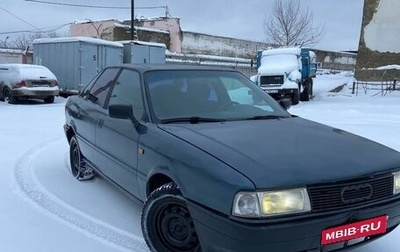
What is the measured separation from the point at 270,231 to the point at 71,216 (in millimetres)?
2156

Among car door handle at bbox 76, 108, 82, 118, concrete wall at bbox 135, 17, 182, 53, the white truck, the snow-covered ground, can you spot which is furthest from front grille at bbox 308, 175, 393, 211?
concrete wall at bbox 135, 17, 182, 53

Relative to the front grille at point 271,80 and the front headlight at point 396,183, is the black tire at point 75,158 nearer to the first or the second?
the front headlight at point 396,183

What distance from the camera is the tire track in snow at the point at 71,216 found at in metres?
3.19

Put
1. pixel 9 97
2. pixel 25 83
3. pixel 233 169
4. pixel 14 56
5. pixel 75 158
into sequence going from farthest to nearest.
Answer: pixel 14 56
pixel 9 97
pixel 25 83
pixel 75 158
pixel 233 169

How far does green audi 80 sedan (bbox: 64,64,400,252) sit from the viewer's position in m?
2.29

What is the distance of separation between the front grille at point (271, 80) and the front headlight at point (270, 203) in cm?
1539

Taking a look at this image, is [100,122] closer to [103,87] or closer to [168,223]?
[103,87]

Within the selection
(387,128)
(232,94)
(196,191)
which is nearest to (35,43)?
(387,128)

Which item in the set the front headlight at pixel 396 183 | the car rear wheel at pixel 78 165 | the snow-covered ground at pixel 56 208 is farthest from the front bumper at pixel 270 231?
the car rear wheel at pixel 78 165

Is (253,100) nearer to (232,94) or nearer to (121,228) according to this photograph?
(232,94)

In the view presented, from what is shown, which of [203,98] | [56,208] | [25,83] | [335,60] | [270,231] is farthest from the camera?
[335,60]

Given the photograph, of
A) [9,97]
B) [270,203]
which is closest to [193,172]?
[270,203]

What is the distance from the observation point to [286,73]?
17.3 metres

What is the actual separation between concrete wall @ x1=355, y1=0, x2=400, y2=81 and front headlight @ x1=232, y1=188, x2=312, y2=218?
23762 mm
